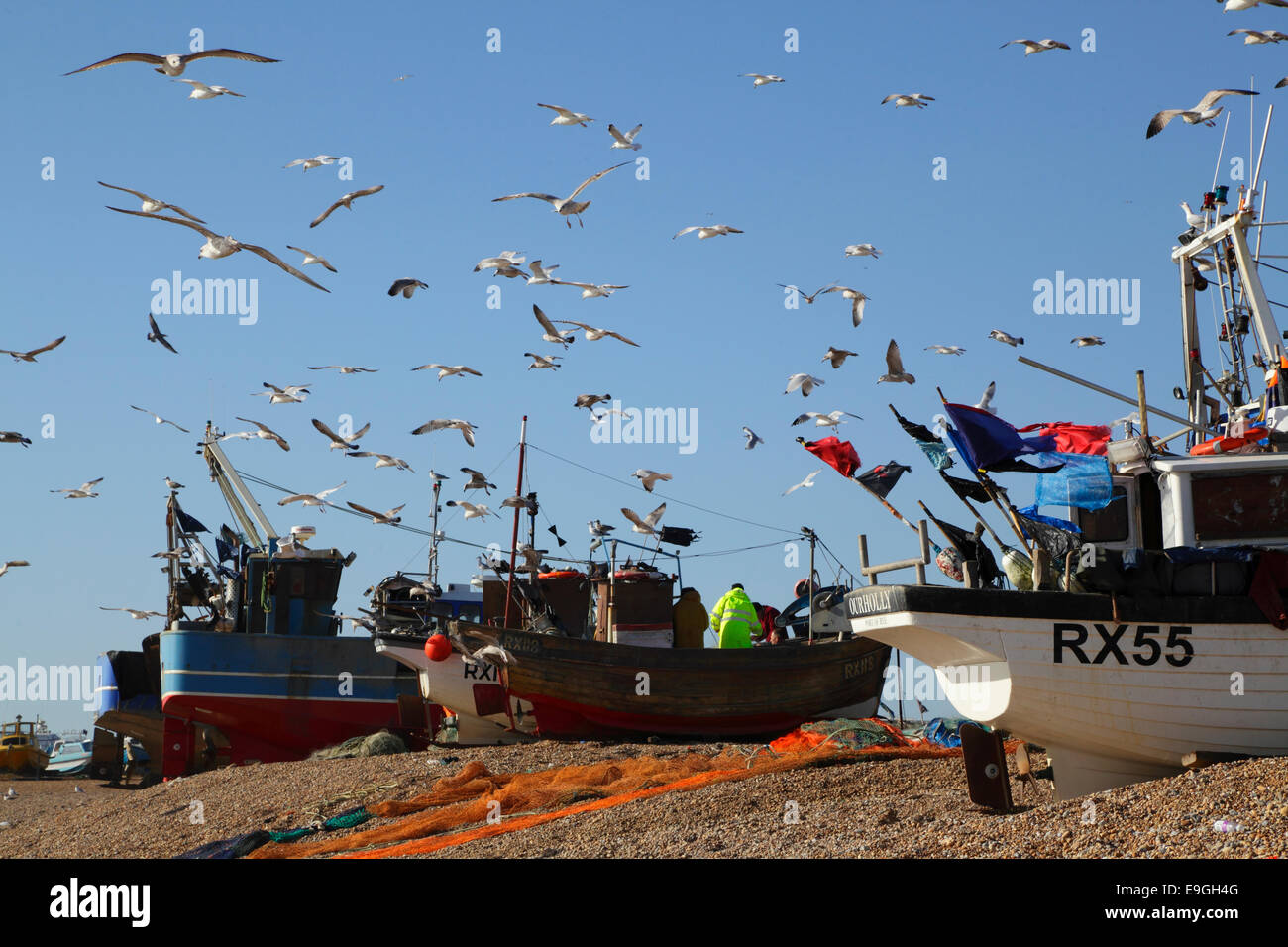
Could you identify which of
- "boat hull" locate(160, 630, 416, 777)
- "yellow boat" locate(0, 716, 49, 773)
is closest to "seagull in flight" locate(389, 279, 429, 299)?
"boat hull" locate(160, 630, 416, 777)

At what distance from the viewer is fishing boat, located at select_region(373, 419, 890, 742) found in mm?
21484

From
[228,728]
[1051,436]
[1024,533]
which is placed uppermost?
[1051,436]

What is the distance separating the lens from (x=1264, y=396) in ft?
44.5

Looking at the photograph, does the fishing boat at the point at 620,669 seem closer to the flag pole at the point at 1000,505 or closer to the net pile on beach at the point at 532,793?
the net pile on beach at the point at 532,793

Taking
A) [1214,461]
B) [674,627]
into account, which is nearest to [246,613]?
[674,627]

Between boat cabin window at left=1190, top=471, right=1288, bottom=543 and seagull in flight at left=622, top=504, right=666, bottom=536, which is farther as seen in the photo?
seagull in flight at left=622, top=504, right=666, bottom=536

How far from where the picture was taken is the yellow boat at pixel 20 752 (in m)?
42.0

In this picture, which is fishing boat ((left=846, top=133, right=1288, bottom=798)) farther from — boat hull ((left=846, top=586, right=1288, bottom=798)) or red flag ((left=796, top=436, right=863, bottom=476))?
red flag ((left=796, top=436, right=863, bottom=476))

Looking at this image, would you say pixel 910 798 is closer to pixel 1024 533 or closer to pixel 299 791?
pixel 1024 533

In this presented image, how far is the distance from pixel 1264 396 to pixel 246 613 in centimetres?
2151

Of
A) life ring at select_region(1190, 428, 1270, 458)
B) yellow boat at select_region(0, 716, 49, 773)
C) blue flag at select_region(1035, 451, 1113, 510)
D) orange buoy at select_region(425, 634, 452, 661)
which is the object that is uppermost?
life ring at select_region(1190, 428, 1270, 458)

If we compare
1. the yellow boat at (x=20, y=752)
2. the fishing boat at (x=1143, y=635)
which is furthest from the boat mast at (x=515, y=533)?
the yellow boat at (x=20, y=752)

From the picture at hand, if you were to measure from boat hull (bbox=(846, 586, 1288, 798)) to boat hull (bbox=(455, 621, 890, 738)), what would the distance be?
1054cm

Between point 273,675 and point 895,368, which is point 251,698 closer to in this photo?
point 273,675
